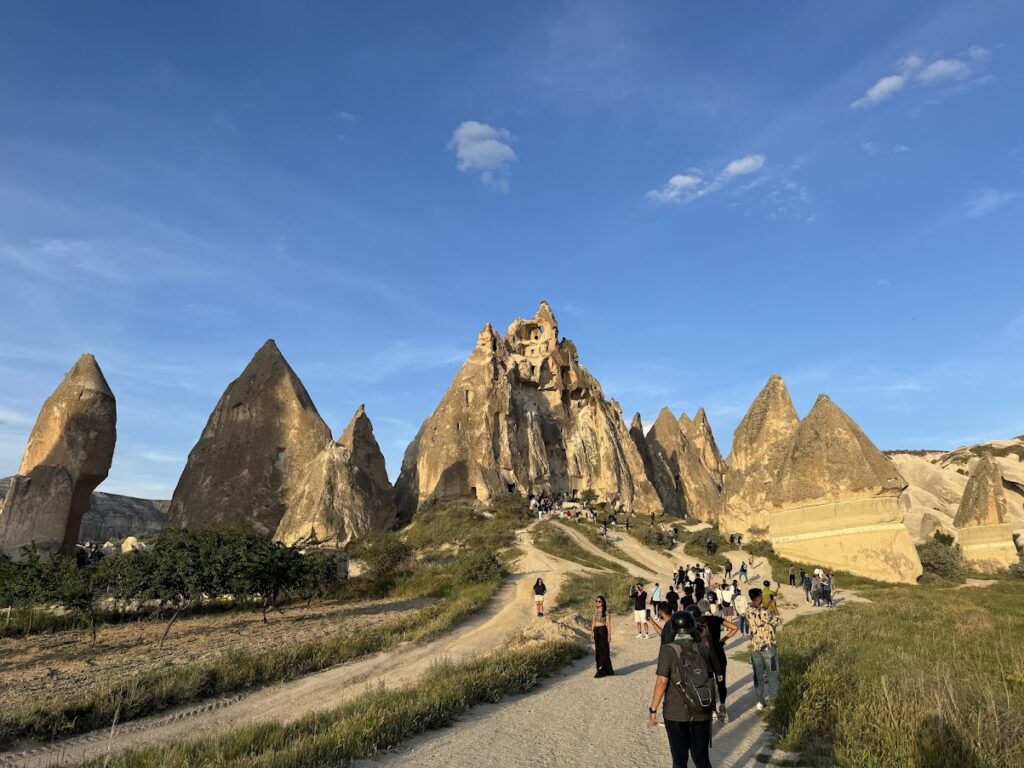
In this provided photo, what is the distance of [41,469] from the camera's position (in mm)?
29703

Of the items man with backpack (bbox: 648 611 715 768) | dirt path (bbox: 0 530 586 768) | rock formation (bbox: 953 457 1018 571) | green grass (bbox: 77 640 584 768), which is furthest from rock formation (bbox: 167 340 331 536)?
rock formation (bbox: 953 457 1018 571)

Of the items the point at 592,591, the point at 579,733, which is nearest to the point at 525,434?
the point at 592,591

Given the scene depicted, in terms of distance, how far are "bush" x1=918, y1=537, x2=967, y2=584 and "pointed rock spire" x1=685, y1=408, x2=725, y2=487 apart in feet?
148

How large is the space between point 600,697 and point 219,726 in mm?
4694

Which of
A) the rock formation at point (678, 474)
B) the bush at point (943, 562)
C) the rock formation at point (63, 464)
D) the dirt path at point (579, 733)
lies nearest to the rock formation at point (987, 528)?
the bush at point (943, 562)

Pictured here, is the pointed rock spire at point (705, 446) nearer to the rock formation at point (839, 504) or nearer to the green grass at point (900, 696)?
the rock formation at point (839, 504)

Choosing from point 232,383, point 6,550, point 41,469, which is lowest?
point 6,550

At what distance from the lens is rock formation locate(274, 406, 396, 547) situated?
35625 millimetres

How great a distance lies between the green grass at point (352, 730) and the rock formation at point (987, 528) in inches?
1289

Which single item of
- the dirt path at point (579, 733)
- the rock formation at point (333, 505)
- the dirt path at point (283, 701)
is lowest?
the dirt path at point (283, 701)

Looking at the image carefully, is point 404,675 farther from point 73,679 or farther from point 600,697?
point 73,679

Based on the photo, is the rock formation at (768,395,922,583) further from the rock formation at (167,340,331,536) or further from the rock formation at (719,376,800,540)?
the rock formation at (167,340,331,536)

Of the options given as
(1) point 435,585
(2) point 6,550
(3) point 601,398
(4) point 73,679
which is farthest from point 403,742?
(3) point 601,398

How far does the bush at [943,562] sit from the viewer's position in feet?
93.3
